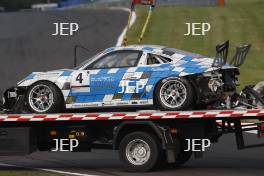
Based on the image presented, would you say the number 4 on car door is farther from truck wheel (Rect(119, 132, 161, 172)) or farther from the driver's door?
truck wheel (Rect(119, 132, 161, 172))

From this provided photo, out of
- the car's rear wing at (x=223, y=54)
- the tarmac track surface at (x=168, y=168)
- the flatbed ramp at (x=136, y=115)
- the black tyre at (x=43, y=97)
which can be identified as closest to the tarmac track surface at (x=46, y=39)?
the tarmac track surface at (x=168, y=168)

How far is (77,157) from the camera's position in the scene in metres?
16.9

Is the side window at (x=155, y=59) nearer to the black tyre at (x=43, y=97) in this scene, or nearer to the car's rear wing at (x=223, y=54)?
the car's rear wing at (x=223, y=54)

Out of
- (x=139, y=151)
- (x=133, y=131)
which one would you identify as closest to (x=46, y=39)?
(x=133, y=131)

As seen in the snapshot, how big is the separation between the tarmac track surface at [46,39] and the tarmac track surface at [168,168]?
45.2 feet

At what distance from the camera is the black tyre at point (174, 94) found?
45.4 feet

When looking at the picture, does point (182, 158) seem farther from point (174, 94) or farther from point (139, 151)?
point (174, 94)

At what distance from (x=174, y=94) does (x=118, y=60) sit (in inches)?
56.2

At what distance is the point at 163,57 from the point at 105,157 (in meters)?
3.16

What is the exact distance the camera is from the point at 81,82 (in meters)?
14.7

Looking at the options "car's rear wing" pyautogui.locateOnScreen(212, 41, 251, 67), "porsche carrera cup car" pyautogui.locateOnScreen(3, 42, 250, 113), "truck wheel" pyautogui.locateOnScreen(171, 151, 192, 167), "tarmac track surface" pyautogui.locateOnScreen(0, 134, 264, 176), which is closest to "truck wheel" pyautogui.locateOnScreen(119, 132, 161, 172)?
"tarmac track surface" pyautogui.locateOnScreen(0, 134, 264, 176)

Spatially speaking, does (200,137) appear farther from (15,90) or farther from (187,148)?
(15,90)

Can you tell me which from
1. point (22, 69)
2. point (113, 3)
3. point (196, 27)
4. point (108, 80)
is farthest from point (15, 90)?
point (113, 3)

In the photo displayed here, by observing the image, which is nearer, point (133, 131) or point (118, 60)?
point (133, 131)
